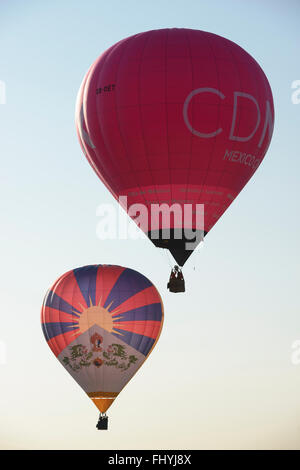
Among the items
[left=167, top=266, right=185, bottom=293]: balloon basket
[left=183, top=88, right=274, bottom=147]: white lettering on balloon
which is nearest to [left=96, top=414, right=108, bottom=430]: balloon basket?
[left=167, top=266, right=185, bottom=293]: balloon basket

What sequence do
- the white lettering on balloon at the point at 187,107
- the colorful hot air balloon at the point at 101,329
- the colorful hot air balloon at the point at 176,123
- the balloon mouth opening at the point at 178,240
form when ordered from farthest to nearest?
the colorful hot air balloon at the point at 101,329 → the balloon mouth opening at the point at 178,240 → the colorful hot air balloon at the point at 176,123 → the white lettering on balloon at the point at 187,107

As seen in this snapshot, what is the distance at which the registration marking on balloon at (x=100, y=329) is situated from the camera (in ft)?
123

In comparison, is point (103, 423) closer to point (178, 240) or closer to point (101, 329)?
point (101, 329)

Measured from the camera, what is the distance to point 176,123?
30828mm

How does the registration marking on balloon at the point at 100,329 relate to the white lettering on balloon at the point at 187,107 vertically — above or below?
below

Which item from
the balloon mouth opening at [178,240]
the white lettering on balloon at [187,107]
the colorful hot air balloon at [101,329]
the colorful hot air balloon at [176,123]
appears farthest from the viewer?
the colorful hot air balloon at [101,329]

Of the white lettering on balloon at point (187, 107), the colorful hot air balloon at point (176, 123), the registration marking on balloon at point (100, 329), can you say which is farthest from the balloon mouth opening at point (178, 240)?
the registration marking on balloon at point (100, 329)

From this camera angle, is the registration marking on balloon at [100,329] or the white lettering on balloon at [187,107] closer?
the white lettering on balloon at [187,107]

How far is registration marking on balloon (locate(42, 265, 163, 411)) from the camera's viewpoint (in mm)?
37375

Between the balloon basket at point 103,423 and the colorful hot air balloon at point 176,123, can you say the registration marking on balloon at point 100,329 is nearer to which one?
the balloon basket at point 103,423

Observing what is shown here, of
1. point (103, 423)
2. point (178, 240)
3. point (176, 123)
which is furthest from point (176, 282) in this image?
point (103, 423)

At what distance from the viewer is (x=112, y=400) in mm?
38094

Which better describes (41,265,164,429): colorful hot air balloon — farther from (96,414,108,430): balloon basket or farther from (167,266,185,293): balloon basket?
(167,266,185,293): balloon basket

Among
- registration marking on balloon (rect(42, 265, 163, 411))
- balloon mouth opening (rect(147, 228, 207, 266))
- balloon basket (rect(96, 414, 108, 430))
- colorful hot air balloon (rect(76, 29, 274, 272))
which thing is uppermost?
colorful hot air balloon (rect(76, 29, 274, 272))
